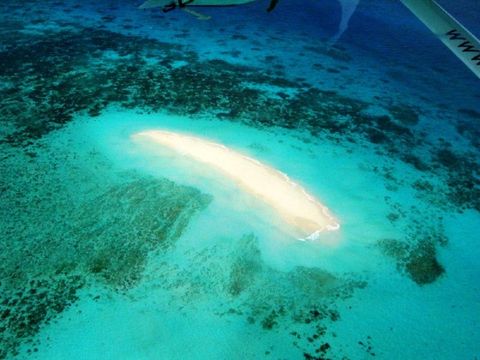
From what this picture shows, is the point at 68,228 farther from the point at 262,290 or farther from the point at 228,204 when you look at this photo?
the point at 262,290

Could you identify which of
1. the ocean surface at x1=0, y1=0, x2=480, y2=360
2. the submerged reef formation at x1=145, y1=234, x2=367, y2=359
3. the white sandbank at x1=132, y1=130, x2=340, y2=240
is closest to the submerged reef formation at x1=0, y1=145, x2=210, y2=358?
the ocean surface at x1=0, y1=0, x2=480, y2=360

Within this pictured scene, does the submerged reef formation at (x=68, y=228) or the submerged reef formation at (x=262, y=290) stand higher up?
the submerged reef formation at (x=262, y=290)

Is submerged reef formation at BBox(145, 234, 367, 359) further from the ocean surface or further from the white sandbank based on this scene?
the white sandbank

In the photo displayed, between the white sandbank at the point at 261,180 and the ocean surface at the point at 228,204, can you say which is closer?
the ocean surface at the point at 228,204

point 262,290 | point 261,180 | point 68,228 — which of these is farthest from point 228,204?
point 68,228

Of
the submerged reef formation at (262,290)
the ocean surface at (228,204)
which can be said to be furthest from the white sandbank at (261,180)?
the submerged reef formation at (262,290)

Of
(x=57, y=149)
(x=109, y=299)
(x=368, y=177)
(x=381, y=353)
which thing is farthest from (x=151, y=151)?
(x=381, y=353)

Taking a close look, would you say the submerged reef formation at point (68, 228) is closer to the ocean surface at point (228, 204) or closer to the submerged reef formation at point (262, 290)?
the ocean surface at point (228, 204)
